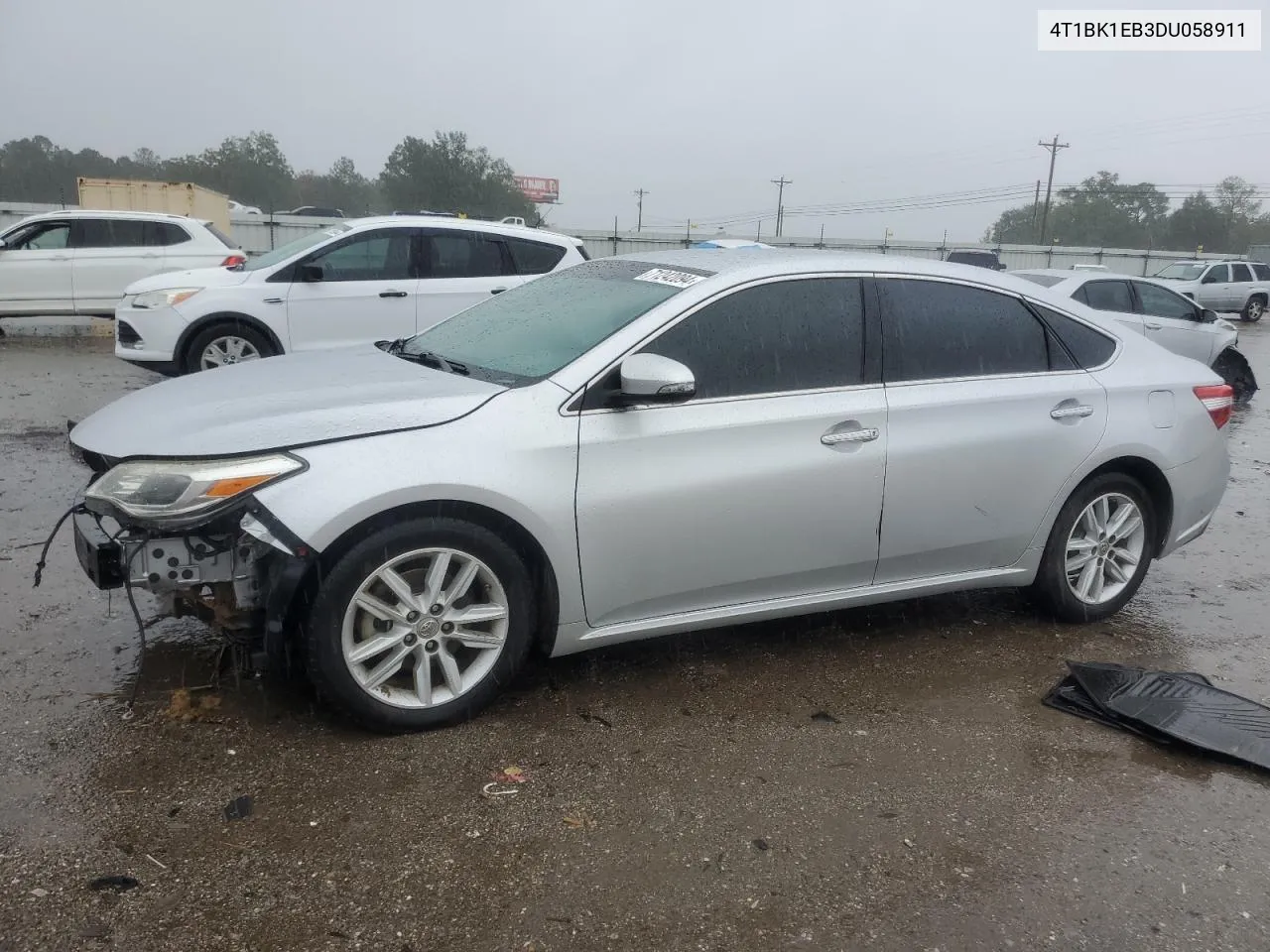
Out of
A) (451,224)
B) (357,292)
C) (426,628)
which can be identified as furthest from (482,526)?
(451,224)

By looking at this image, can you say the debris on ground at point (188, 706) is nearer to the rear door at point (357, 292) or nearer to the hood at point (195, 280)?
the rear door at point (357, 292)

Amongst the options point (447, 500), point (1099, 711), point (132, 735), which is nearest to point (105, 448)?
point (132, 735)

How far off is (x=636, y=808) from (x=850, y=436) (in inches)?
66.5

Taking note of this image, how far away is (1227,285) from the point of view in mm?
27078

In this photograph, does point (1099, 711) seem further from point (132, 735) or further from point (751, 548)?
point (132, 735)

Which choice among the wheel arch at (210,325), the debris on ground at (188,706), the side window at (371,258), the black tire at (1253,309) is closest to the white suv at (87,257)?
the wheel arch at (210,325)

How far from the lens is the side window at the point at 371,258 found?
8984mm

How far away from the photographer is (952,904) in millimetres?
2680

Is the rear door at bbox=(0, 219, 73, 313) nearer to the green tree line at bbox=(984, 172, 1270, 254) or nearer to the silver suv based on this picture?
the silver suv

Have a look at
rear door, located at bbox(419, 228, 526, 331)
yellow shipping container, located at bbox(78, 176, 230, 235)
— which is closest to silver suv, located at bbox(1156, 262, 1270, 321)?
rear door, located at bbox(419, 228, 526, 331)

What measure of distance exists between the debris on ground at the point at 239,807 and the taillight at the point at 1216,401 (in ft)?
14.7

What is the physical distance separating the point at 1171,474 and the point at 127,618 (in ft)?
15.5

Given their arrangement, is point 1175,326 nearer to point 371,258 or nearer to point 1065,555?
point 1065,555

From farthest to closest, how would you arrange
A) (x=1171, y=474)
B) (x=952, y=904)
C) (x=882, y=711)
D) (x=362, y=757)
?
(x=1171, y=474) → (x=882, y=711) → (x=362, y=757) → (x=952, y=904)
